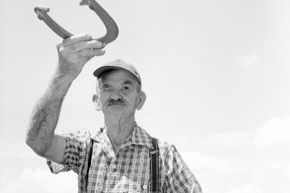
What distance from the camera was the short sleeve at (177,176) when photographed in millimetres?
6508

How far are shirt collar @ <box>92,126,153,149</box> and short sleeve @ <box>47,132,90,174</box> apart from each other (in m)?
0.17

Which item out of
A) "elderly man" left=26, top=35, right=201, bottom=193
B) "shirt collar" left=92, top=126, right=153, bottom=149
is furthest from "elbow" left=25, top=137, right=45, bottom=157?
"shirt collar" left=92, top=126, right=153, bottom=149

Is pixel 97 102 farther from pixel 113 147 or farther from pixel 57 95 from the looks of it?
pixel 57 95

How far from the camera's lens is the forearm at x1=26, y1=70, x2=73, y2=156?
19.4 ft

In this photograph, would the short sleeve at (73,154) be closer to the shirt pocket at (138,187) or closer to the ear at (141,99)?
the shirt pocket at (138,187)

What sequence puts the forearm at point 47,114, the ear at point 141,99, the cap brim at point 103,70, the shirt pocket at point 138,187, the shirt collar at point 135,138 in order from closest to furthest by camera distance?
the forearm at point 47,114 → the shirt pocket at point 138,187 → the shirt collar at point 135,138 → the cap brim at point 103,70 → the ear at point 141,99

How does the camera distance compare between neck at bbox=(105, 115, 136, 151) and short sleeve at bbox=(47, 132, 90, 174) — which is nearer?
short sleeve at bbox=(47, 132, 90, 174)

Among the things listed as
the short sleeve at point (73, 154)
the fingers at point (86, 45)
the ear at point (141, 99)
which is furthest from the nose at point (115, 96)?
the fingers at point (86, 45)

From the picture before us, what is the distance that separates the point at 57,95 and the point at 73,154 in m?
0.94

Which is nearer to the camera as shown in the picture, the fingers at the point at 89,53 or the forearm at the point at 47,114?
Answer: the fingers at the point at 89,53

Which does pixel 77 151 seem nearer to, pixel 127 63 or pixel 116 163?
pixel 116 163

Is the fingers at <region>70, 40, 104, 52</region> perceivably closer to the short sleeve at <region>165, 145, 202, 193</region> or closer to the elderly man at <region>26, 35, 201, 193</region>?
the elderly man at <region>26, 35, 201, 193</region>

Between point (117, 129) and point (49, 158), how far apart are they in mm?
953

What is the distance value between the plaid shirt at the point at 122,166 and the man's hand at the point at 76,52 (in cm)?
120
